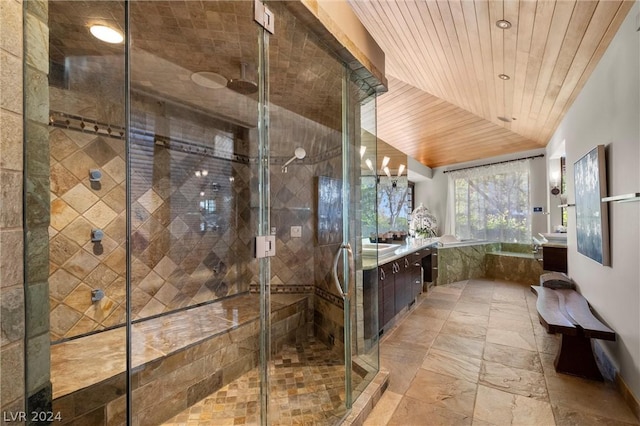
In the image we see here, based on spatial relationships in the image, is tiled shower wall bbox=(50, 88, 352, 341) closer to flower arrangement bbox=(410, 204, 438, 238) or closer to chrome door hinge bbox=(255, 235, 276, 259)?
chrome door hinge bbox=(255, 235, 276, 259)

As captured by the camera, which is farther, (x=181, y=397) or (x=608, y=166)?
(x=608, y=166)

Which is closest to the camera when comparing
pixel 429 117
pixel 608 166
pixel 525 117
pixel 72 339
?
pixel 72 339

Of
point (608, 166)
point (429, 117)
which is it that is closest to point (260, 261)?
point (608, 166)

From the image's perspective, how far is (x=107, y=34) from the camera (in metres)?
1.84

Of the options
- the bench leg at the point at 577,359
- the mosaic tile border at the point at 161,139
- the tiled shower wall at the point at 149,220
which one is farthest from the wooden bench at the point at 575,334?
the tiled shower wall at the point at 149,220

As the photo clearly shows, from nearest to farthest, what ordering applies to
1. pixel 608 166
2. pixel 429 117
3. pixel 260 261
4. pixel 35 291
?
pixel 35 291, pixel 260 261, pixel 608 166, pixel 429 117

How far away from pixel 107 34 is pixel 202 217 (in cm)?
158

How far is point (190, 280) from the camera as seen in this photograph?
280 cm

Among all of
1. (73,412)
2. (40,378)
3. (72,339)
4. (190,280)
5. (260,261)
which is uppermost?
(260,261)

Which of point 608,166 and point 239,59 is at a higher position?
point 239,59

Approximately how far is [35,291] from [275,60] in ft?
5.77

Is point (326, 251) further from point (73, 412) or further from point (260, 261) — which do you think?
point (73, 412)

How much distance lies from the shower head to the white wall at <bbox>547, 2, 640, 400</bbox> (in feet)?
7.91

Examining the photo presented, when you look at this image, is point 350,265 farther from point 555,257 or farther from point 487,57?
point 555,257
